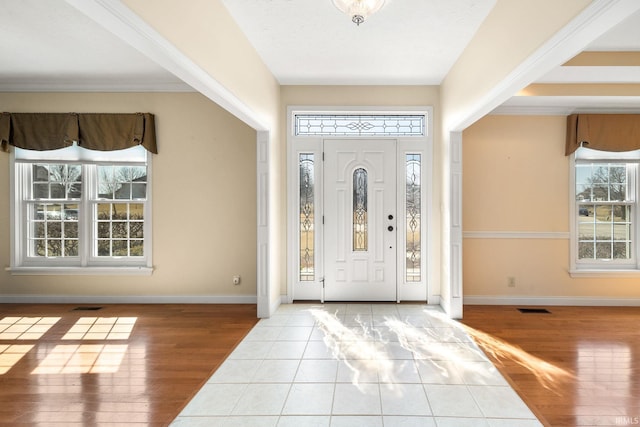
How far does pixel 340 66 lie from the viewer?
4.30 m

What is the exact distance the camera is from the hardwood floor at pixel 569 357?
2.46 meters

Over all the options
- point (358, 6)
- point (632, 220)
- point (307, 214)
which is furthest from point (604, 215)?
point (358, 6)

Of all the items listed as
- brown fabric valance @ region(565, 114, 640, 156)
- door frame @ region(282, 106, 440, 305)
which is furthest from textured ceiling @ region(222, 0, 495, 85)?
brown fabric valance @ region(565, 114, 640, 156)

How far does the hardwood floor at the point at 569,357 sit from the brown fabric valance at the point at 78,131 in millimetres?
4688

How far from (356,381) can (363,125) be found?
10.8ft

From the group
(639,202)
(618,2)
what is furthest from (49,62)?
(639,202)

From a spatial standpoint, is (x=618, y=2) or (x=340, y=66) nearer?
(x=618, y=2)

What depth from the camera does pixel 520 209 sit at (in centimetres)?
496

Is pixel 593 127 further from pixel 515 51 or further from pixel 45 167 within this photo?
pixel 45 167

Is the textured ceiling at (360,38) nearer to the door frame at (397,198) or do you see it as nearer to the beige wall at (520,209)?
the door frame at (397,198)

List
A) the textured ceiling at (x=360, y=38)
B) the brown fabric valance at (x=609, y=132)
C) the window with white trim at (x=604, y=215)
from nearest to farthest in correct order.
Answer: the textured ceiling at (x=360, y=38), the brown fabric valance at (x=609, y=132), the window with white trim at (x=604, y=215)

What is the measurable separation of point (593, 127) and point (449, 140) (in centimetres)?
204

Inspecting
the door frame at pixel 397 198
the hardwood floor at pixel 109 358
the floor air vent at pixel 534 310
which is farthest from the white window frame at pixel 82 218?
the floor air vent at pixel 534 310

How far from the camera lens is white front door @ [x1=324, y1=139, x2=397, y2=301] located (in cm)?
494
